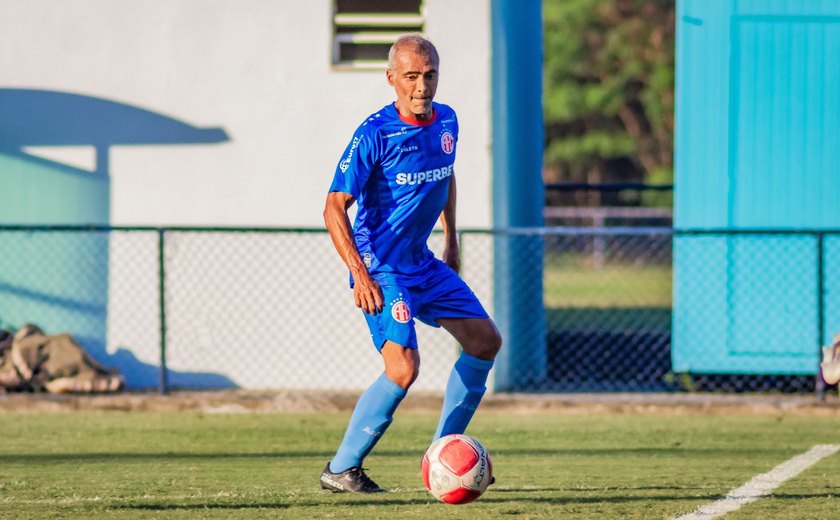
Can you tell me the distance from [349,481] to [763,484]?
2.29 meters

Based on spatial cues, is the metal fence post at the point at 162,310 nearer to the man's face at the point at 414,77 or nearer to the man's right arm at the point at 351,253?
the man's right arm at the point at 351,253

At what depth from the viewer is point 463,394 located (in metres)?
6.84

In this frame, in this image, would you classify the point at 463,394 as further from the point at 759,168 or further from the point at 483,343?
the point at 759,168

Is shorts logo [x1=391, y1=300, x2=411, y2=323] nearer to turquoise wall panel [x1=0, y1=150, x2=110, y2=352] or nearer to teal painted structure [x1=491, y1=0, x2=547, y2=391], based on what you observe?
teal painted structure [x1=491, y1=0, x2=547, y2=391]

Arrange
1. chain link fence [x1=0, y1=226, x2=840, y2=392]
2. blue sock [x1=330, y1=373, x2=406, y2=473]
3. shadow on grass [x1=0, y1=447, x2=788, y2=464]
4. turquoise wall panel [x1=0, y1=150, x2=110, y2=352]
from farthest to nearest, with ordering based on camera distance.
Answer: turquoise wall panel [x1=0, y1=150, x2=110, y2=352] → chain link fence [x1=0, y1=226, x2=840, y2=392] → shadow on grass [x1=0, y1=447, x2=788, y2=464] → blue sock [x1=330, y1=373, x2=406, y2=473]

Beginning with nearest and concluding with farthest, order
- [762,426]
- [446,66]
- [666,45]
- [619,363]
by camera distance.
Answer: [762,426] → [446,66] → [619,363] → [666,45]

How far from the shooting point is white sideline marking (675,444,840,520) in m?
6.55

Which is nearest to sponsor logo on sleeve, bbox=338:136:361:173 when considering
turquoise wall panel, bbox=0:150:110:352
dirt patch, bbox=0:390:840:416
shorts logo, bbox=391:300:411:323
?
shorts logo, bbox=391:300:411:323

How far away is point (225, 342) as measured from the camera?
11.4 metres

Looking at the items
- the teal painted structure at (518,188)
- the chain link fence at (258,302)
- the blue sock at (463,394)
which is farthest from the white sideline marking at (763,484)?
the teal painted structure at (518,188)

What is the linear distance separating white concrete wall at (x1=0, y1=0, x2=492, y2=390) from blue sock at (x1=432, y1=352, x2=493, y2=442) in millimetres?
4346

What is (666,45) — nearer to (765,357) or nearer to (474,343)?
(765,357)

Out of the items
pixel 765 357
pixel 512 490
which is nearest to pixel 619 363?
pixel 765 357

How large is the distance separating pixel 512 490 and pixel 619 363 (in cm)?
642
